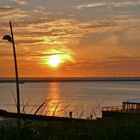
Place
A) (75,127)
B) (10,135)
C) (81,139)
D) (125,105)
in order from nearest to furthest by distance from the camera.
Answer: (10,135), (81,139), (75,127), (125,105)

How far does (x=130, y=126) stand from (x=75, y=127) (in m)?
1.13

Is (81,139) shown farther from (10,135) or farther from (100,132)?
(10,135)

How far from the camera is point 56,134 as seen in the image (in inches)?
298

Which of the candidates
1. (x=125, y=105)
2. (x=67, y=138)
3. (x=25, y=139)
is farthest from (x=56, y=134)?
(x=125, y=105)

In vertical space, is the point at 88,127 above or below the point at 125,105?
below

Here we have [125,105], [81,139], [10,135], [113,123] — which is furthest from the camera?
[125,105]

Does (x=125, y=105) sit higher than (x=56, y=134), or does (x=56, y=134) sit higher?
(x=125, y=105)

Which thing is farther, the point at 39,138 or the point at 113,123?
the point at 113,123

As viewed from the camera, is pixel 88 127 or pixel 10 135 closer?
pixel 10 135

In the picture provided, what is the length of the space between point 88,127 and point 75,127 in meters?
0.28

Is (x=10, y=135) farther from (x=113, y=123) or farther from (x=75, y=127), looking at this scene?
(x=113, y=123)

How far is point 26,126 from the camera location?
24.1 feet

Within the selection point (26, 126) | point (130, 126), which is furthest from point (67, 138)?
point (130, 126)

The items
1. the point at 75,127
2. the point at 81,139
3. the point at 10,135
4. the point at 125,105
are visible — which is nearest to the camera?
the point at 10,135
